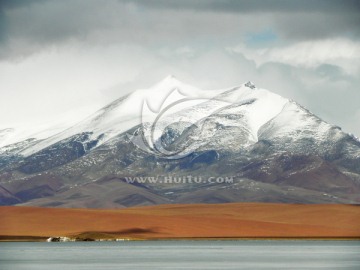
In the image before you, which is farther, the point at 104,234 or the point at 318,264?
the point at 104,234

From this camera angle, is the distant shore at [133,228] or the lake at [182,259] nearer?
the lake at [182,259]

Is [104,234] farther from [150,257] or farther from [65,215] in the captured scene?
[150,257]

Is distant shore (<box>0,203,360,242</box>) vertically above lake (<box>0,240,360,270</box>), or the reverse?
distant shore (<box>0,203,360,242</box>)

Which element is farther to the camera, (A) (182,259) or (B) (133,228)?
(B) (133,228)

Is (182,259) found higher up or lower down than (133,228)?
lower down

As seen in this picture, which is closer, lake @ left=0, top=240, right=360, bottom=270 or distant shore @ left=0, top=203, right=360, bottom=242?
lake @ left=0, top=240, right=360, bottom=270

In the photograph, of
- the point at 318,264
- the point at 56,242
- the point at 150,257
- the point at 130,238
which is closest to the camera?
the point at 318,264

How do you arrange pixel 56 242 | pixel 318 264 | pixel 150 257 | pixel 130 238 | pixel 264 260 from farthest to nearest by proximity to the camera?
pixel 130 238, pixel 56 242, pixel 150 257, pixel 264 260, pixel 318 264

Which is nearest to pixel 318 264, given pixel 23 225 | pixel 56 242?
pixel 56 242

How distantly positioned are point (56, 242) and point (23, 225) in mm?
24449

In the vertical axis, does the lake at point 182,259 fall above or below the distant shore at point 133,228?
below

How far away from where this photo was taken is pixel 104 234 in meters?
169

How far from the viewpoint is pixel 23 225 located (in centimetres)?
17912

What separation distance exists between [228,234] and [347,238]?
60.8 feet
